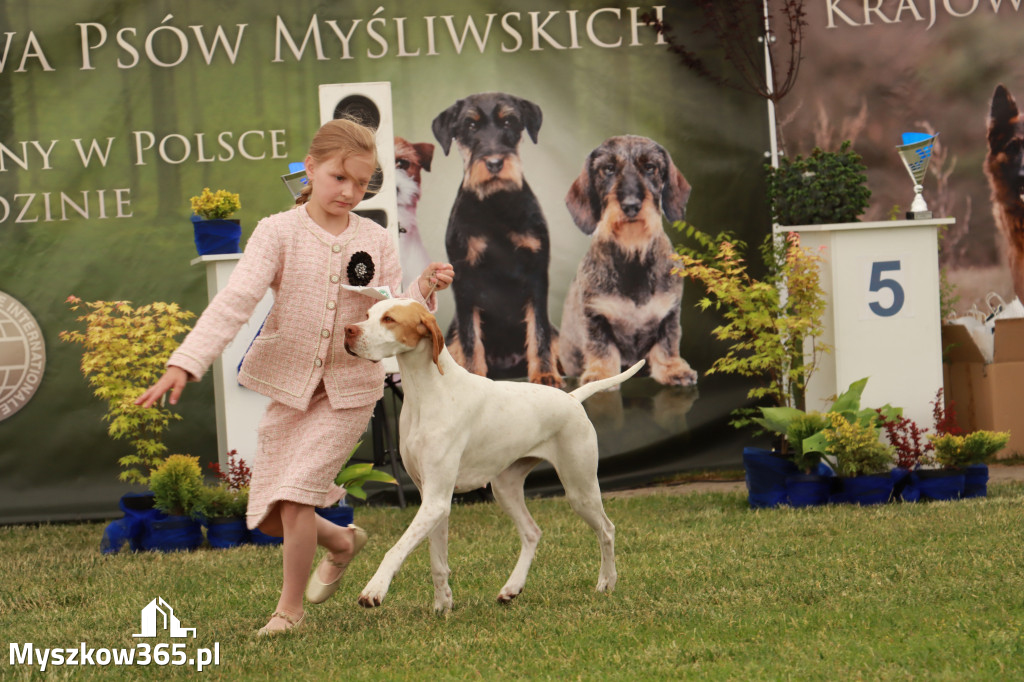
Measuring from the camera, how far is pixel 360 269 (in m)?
3.80

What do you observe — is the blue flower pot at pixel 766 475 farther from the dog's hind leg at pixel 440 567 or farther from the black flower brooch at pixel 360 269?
the black flower brooch at pixel 360 269

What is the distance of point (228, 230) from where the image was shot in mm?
6738

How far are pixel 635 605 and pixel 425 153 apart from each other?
447 centimetres

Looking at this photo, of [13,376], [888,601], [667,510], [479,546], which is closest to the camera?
[888,601]

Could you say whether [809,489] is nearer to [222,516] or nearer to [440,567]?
[440,567]

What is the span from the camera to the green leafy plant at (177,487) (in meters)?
6.09

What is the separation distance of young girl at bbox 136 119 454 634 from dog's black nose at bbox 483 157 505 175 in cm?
385

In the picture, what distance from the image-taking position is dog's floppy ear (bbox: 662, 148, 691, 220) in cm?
773

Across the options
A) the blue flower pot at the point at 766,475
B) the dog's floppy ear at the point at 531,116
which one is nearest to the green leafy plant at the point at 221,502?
the blue flower pot at the point at 766,475

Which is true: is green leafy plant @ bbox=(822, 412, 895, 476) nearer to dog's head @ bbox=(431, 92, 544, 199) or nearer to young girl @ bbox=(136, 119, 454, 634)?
dog's head @ bbox=(431, 92, 544, 199)

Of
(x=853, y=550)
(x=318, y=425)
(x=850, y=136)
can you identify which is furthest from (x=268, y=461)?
(x=850, y=136)

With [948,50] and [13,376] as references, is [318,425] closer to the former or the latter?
[13,376]

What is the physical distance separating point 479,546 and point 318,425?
2038 mm

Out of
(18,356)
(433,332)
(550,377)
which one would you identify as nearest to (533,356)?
(550,377)
